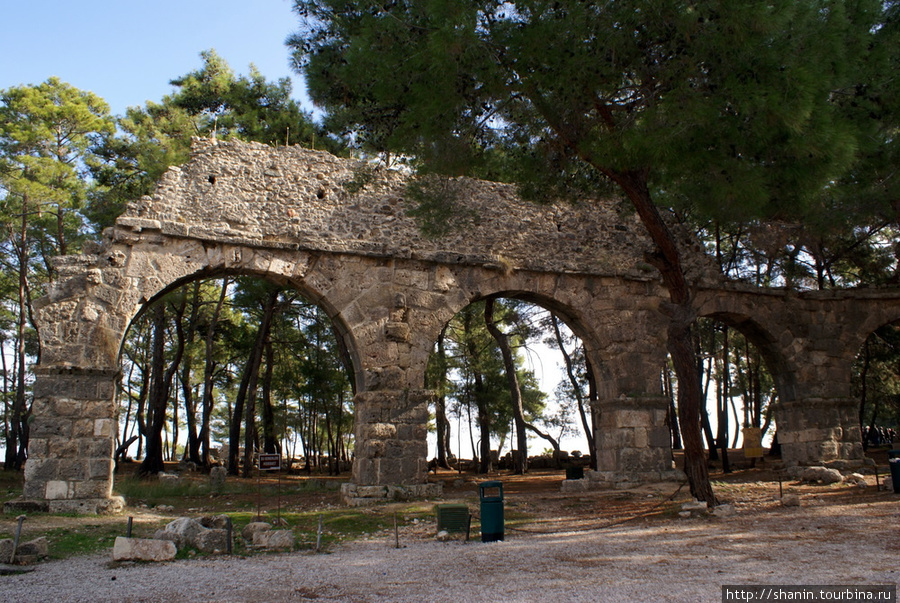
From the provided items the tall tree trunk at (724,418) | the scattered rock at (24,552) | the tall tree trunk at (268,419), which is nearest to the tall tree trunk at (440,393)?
the tall tree trunk at (268,419)

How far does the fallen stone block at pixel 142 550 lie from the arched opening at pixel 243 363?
9435 millimetres

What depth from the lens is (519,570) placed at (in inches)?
188

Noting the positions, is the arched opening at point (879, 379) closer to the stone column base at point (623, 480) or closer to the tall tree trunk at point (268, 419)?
the stone column base at point (623, 480)

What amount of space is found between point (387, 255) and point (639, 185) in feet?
13.3

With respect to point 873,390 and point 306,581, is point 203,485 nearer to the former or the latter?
point 306,581

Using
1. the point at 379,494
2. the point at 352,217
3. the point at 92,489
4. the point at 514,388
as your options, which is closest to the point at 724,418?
the point at 514,388

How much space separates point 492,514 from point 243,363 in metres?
18.3

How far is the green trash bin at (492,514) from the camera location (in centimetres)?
624

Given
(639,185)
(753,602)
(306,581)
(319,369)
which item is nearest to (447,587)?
(306,581)

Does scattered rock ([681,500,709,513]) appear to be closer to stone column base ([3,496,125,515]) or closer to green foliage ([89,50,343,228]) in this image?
stone column base ([3,496,125,515])

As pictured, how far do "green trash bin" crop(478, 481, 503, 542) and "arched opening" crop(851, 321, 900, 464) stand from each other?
464 inches

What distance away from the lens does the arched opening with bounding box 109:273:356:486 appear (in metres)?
16.6

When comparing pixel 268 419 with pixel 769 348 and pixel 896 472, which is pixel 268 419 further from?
pixel 896 472

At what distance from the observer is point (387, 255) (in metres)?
10.5
